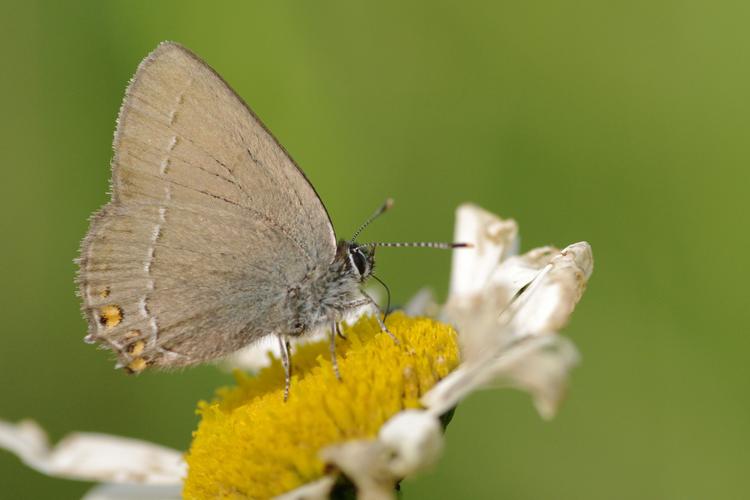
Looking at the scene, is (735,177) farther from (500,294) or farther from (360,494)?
(360,494)

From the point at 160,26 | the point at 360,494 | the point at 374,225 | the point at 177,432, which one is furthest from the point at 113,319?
the point at 160,26

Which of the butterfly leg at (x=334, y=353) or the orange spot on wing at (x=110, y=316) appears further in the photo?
the orange spot on wing at (x=110, y=316)

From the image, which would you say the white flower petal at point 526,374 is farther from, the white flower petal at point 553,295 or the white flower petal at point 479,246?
the white flower petal at point 479,246

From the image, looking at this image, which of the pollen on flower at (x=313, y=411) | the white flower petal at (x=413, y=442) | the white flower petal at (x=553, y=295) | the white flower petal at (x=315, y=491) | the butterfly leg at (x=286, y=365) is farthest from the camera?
the butterfly leg at (x=286, y=365)

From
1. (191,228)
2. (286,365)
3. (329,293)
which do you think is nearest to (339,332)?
(329,293)

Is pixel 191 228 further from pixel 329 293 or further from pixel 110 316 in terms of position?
pixel 329 293

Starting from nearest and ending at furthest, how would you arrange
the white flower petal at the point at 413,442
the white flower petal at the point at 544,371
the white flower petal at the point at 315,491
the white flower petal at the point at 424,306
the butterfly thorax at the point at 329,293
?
the white flower petal at the point at 544,371
the white flower petal at the point at 413,442
the white flower petal at the point at 315,491
the butterfly thorax at the point at 329,293
the white flower petal at the point at 424,306

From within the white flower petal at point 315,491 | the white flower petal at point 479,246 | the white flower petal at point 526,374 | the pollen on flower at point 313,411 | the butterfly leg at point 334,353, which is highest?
the white flower petal at point 479,246

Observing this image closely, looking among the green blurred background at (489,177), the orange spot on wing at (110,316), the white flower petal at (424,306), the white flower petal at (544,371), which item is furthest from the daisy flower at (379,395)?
the green blurred background at (489,177)
